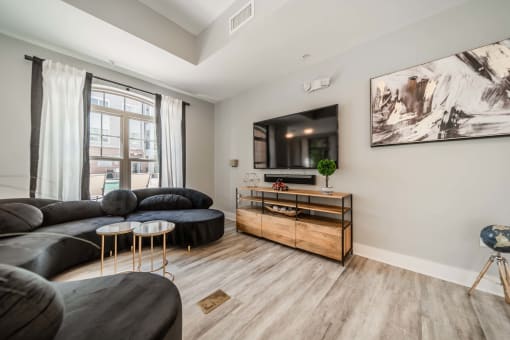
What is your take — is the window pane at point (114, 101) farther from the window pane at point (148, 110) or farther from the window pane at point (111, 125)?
the window pane at point (148, 110)

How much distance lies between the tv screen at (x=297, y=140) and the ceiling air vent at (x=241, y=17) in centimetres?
135

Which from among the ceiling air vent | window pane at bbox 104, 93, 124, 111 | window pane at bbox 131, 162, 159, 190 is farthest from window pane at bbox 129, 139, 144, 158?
the ceiling air vent

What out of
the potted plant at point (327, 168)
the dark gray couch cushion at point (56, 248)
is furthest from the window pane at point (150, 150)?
the potted plant at point (327, 168)

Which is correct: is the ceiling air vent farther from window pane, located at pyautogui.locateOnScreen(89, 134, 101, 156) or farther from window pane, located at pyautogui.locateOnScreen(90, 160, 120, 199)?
window pane, located at pyautogui.locateOnScreen(90, 160, 120, 199)

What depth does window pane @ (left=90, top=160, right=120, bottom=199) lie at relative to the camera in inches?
113

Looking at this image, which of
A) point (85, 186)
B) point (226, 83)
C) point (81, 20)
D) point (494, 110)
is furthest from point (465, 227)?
point (85, 186)

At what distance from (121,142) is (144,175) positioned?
677 mm

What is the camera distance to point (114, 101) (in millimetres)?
3125

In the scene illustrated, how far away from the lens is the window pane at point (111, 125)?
120 inches

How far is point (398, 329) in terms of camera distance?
1309 mm

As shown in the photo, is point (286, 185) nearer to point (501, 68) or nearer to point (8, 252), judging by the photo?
point (501, 68)

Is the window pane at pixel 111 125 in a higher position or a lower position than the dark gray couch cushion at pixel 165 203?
higher

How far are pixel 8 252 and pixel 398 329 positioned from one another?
3.06 metres

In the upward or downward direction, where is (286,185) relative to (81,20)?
downward
